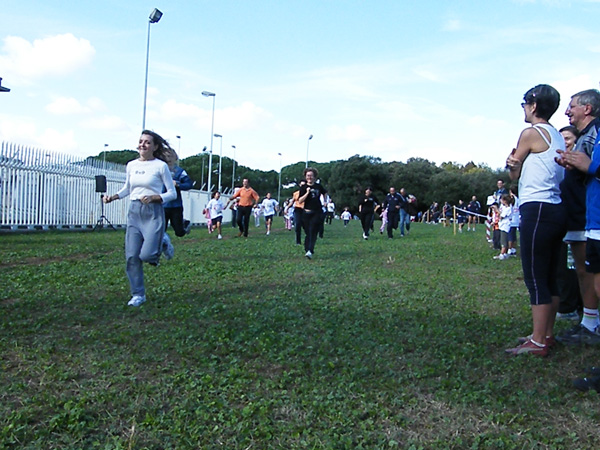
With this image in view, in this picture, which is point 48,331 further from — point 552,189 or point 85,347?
point 552,189

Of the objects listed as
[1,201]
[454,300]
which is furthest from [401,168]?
[454,300]

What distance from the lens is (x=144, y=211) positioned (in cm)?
668

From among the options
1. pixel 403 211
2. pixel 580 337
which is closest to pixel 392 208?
pixel 403 211

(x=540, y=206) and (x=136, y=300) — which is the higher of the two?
(x=540, y=206)

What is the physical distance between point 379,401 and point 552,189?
2.18 metres

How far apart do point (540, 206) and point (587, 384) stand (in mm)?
1378

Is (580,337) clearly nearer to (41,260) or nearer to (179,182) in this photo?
(179,182)

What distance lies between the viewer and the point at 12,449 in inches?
115

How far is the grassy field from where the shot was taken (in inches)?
125

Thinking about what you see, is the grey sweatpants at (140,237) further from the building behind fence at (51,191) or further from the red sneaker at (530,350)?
the building behind fence at (51,191)

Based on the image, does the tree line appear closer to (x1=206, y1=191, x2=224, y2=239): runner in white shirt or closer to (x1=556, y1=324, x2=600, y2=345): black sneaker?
(x1=206, y1=191, x2=224, y2=239): runner in white shirt

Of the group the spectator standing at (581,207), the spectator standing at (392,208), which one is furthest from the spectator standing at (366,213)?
the spectator standing at (581,207)

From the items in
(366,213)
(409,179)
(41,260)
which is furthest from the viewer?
(409,179)

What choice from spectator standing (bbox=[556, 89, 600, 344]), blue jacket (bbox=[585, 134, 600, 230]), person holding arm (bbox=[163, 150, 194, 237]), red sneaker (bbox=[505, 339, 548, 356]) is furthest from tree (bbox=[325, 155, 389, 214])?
blue jacket (bbox=[585, 134, 600, 230])
